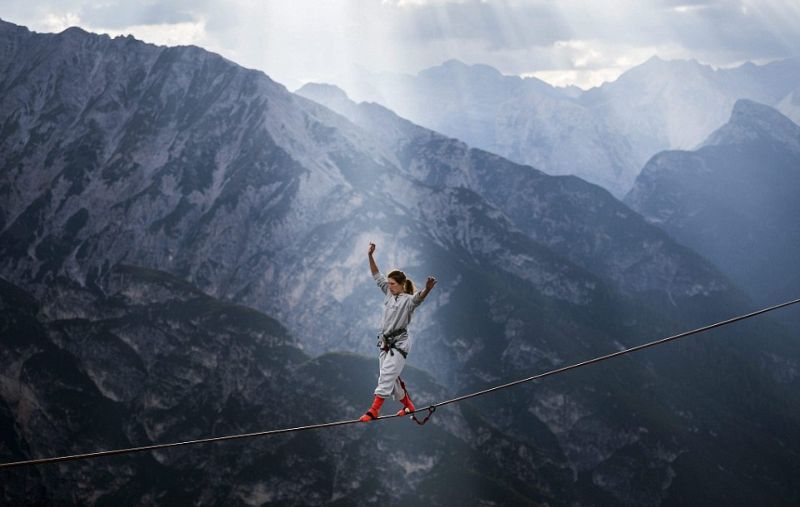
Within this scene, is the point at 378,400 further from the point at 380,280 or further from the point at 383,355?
the point at 380,280

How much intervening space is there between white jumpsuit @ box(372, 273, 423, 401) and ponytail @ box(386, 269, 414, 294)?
0.20m

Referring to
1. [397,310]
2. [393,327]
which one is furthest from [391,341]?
[397,310]

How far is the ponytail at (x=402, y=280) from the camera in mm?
23642

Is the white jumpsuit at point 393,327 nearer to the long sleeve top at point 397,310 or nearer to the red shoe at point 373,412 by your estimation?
the long sleeve top at point 397,310

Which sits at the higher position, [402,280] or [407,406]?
[402,280]

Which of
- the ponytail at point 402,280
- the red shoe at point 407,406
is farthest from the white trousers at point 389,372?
the ponytail at point 402,280

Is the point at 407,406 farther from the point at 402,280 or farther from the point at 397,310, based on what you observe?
the point at 402,280

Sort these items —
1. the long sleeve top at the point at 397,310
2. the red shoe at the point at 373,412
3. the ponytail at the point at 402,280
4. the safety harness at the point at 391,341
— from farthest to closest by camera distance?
the safety harness at the point at 391,341, the long sleeve top at the point at 397,310, the ponytail at the point at 402,280, the red shoe at the point at 373,412

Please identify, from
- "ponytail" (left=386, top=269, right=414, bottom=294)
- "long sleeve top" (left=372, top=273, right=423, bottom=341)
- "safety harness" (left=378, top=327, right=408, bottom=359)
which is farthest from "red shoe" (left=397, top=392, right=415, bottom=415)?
"ponytail" (left=386, top=269, right=414, bottom=294)

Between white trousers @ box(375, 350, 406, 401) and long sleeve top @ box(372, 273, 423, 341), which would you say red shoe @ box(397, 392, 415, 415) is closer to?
white trousers @ box(375, 350, 406, 401)

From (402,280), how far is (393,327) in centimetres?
158

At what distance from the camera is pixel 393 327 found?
79.8 feet

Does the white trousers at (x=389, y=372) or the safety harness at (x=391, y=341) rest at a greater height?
the safety harness at (x=391, y=341)

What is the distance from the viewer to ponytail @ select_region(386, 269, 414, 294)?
23.6 metres
